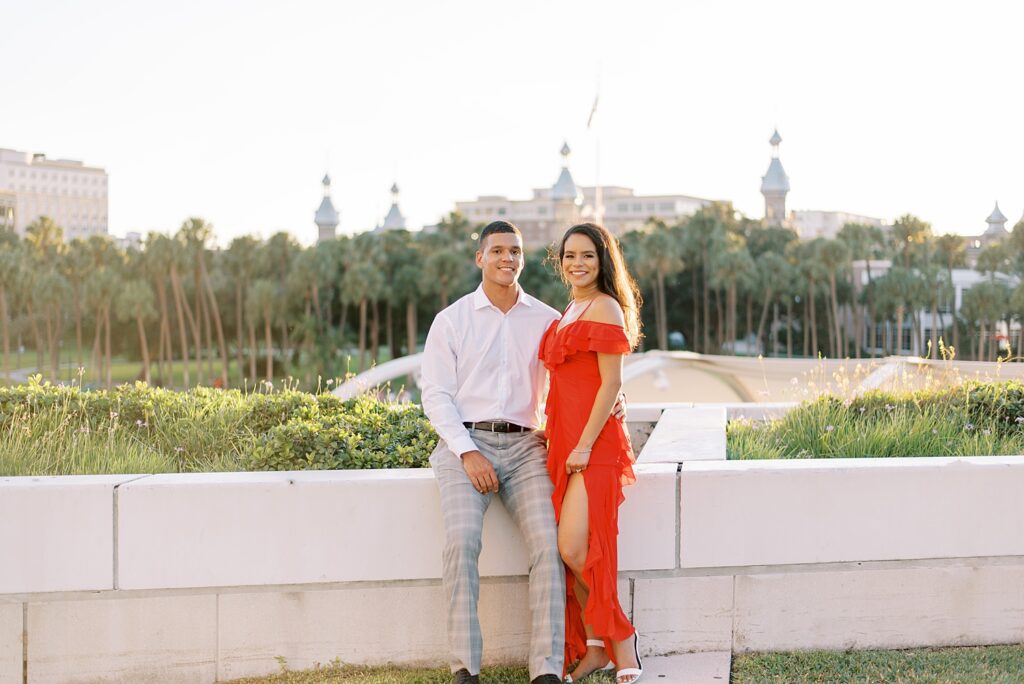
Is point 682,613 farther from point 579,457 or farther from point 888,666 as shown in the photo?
point 579,457

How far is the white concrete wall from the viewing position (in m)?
4.41

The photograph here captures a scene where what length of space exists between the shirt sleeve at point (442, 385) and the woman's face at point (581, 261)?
567 millimetres

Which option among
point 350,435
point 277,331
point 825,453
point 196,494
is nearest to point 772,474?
point 825,453

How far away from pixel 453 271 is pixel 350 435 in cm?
5347

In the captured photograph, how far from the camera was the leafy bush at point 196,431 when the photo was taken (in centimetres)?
506

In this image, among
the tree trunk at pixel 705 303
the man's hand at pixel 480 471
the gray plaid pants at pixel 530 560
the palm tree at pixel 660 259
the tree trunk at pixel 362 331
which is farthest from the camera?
the tree trunk at pixel 705 303

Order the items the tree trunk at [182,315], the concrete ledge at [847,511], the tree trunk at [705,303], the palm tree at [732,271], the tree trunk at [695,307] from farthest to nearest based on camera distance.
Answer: the tree trunk at [695,307]
the tree trunk at [705,303]
the palm tree at [732,271]
the tree trunk at [182,315]
the concrete ledge at [847,511]

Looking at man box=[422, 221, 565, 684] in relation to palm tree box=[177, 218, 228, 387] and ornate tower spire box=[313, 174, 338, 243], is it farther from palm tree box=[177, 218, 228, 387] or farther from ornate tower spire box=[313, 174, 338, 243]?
ornate tower spire box=[313, 174, 338, 243]

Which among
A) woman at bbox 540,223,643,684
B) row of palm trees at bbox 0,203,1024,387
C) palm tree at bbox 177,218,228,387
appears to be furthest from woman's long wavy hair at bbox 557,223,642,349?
palm tree at bbox 177,218,228,387

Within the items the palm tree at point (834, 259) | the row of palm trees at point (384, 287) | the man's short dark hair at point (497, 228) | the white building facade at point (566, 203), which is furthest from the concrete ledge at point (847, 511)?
the white building facade at point (566, 203)

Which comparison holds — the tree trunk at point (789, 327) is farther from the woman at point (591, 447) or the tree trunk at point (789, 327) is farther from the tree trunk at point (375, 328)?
the woman at point (591, 447)

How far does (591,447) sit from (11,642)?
2.51 metres

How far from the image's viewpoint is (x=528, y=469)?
14.2 ft

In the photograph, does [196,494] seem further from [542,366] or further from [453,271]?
[453,271]
